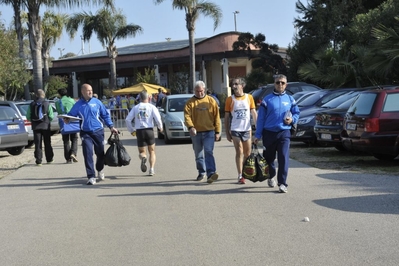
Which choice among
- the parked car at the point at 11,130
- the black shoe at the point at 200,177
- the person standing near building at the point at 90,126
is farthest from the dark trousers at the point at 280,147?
the parked car at the point at 11,130

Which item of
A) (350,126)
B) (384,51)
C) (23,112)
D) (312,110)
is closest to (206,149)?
(350,126)

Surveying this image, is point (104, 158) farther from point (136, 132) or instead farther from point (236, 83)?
point (236, 83)

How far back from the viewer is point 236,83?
10.2 m

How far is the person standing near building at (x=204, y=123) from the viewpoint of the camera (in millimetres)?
10469

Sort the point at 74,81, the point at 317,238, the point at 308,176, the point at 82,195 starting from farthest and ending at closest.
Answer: the point at 74,81
the point at 308,176
the point at 82,195
the point at 317,238

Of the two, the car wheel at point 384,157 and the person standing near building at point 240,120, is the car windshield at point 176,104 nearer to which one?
the car wheel at point 384,157

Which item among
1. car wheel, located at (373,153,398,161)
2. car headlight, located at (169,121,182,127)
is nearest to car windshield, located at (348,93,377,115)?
car wheel, located at (373,153,398,161)

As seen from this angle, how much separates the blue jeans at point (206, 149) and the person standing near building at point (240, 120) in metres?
0.41

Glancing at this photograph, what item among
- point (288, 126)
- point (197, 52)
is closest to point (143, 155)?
point (288, 126)

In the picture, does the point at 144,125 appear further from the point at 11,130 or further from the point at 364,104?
the point at 11,130

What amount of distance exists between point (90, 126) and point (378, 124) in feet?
18.1

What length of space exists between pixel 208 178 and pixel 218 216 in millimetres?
2702

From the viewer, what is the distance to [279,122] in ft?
30.1

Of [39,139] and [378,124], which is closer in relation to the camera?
[378,124]
